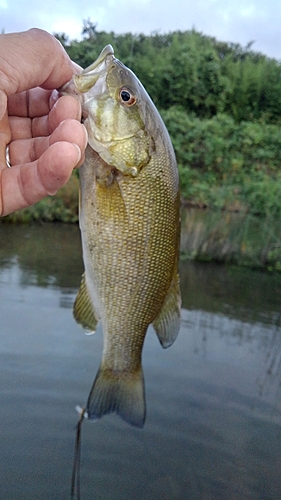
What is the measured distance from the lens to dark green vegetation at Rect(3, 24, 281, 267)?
15.0m

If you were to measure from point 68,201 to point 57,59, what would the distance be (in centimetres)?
852

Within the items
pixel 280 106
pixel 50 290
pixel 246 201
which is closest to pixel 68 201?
pixel 246 201

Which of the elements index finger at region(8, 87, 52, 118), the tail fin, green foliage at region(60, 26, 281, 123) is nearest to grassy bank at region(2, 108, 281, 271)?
green foliage at region(60, 26, 281, 123)

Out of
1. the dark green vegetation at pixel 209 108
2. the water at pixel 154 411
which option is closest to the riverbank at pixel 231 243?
the water at pixel 154 411

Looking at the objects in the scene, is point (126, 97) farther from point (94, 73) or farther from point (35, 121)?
point (35, 121)

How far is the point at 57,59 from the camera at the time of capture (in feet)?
5.38

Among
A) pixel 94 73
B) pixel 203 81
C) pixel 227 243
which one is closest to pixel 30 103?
pixel 94 73

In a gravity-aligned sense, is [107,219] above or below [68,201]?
above

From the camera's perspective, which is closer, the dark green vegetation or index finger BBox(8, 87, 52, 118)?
index finger BBox(8, 87, 52, 118)

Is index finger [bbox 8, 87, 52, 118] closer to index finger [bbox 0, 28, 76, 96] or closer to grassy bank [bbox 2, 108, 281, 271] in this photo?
index finger [bbox 0, 28, 76, 96]

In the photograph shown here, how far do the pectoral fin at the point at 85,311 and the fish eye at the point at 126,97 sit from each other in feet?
2.16

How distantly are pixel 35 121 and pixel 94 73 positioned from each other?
0.41 m

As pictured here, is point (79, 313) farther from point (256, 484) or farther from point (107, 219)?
point (256, 484)

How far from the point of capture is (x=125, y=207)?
5.28ft
